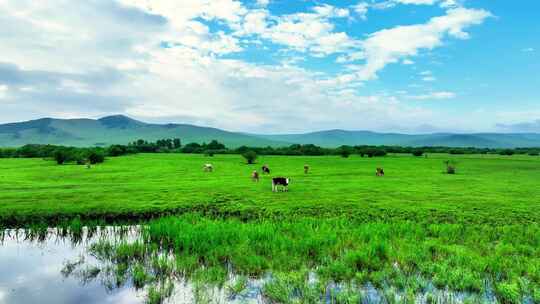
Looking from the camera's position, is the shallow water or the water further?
the water

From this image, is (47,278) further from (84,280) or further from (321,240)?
(321,240)

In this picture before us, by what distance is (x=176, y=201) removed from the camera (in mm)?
21359

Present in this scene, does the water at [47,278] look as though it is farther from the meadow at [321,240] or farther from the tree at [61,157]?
the tree at [61,157]

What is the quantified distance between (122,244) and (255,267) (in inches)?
244

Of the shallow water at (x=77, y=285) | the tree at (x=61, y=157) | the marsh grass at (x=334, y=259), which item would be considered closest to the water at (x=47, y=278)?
the shallow water at (x=77, y=285)

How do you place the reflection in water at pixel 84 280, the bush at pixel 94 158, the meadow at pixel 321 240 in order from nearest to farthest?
the reflection in water at pixel 84 280 → the meadow at pixel 321 240 → the bush at pixel 94 158

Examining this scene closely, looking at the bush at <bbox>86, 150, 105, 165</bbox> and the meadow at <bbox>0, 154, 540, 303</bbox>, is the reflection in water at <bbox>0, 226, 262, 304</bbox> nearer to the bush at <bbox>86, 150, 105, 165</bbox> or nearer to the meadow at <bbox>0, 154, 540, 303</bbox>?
the meadow at <bbox>0, 154, 540, 303</bbox>

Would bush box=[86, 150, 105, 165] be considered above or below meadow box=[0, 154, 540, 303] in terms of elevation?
above

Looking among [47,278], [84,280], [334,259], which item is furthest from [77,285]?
[334,259]

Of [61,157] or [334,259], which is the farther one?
[61,157]

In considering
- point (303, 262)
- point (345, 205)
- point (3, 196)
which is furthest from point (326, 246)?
point (3, 196)

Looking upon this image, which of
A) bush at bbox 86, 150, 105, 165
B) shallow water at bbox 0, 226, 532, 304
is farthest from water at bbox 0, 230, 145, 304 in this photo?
bush at bbox 86, 150, 105, 165

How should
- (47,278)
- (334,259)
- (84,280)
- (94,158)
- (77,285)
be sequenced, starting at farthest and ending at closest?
(94,158) → (334,259) → (47,278) → (84,280) → (77,285)

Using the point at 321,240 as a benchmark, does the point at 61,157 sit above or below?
above
